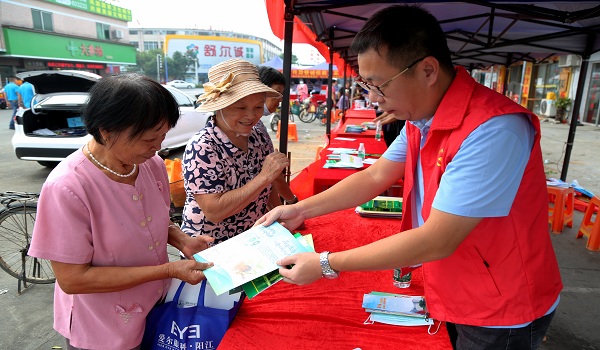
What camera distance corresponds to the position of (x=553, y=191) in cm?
464

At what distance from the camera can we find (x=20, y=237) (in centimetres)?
354

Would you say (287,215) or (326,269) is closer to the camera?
(326,269)

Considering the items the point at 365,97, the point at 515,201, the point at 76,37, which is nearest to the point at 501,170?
the point at 515,201

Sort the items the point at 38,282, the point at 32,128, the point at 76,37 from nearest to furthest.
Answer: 1. the point at 38,282
2. the point at 32,128
3. the point at 76,37

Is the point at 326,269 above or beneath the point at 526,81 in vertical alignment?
beneath

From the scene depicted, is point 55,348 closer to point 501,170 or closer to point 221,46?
point 501,170

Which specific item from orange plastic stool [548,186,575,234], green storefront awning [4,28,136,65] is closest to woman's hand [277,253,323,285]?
orange plastic stool [548,186,575,234]

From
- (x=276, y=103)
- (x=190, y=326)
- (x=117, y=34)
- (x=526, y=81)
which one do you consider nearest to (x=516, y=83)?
(x=526, y=81)

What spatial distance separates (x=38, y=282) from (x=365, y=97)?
1284cm

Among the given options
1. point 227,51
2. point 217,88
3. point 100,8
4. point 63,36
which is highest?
point 100,8

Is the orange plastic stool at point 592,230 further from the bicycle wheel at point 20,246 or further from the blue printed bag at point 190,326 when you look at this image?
the bicycle wheel at point 20,246

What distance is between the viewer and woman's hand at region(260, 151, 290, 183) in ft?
6.15

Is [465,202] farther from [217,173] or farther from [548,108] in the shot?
[548,108]

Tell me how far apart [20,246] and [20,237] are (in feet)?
0.55
